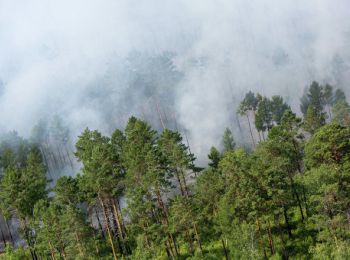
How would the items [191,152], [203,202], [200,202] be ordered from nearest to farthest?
[200,202] → [203,202] → [191,152]

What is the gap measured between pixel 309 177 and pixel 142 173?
69.7ft

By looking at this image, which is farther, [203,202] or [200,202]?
[203,202]

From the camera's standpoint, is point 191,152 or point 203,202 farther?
point 191,152

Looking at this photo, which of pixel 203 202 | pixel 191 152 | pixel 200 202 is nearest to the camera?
pixel 200 202

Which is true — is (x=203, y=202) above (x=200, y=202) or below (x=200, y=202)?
below

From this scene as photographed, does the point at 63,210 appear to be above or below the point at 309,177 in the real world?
above

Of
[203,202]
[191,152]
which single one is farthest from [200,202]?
[191,152]

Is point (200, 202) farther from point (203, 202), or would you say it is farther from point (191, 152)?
point (191, 152)

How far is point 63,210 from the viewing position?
4497 centimetres

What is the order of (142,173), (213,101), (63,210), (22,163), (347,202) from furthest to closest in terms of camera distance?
(213,101) < (22,163) < (142,173) < (63,210) < (347,202)

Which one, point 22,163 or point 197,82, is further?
point 197,82

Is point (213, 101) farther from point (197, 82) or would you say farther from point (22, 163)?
point (22, 163)

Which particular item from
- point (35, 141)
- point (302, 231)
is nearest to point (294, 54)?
point (35, 141)

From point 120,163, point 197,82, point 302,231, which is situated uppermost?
point 197,82
